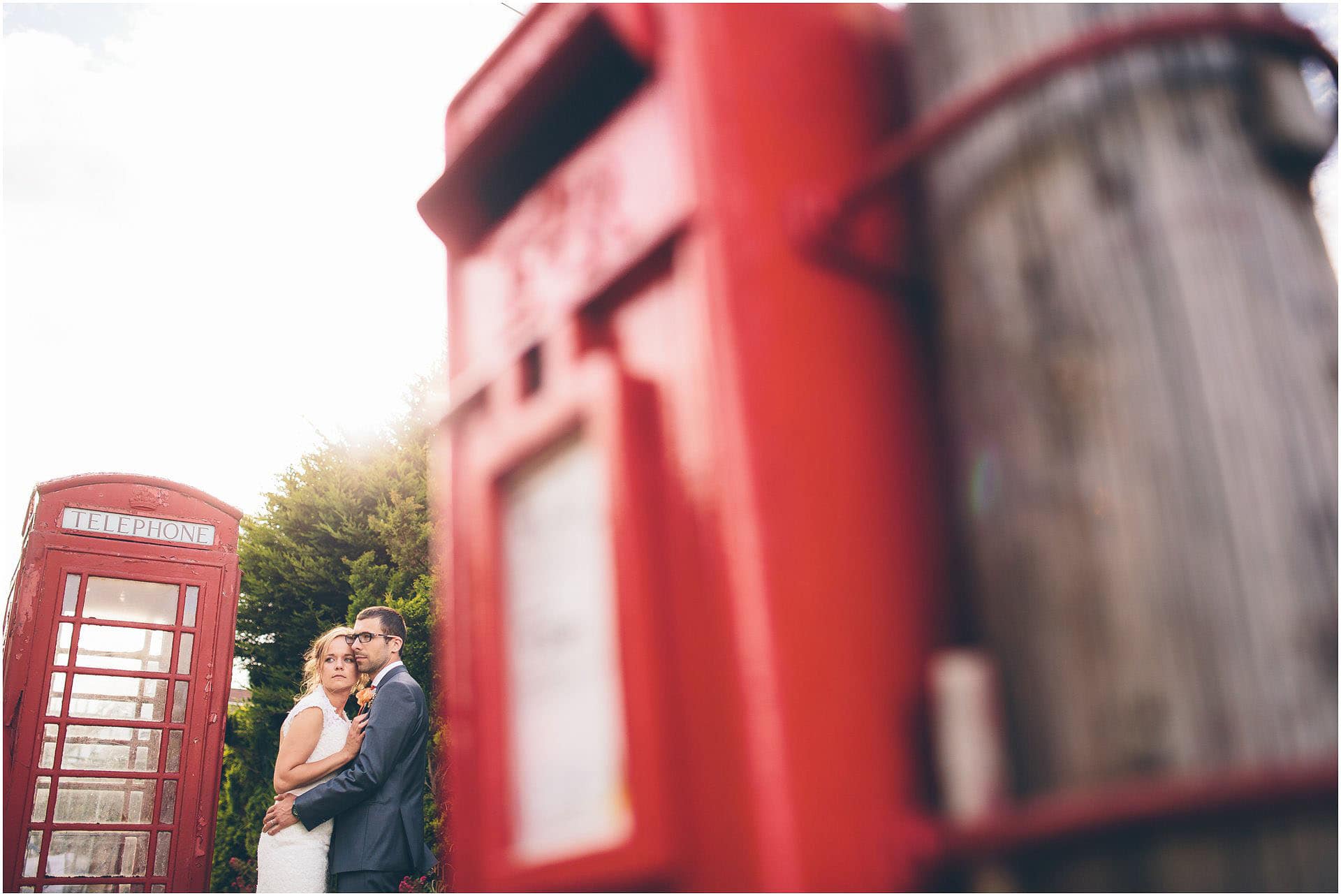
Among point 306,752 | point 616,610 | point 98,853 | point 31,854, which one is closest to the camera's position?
point 616,610

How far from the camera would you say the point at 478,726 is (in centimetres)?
123

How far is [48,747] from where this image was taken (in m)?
6.03

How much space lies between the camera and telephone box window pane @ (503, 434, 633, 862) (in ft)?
3.43

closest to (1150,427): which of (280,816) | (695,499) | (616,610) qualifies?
(695,499)

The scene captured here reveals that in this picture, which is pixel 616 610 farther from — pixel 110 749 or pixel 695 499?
pixel 110 749

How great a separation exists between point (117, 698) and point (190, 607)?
682 millimetres

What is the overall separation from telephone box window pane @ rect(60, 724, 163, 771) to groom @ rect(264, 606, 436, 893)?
3709mm

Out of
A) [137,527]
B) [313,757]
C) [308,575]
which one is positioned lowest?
[313,757]

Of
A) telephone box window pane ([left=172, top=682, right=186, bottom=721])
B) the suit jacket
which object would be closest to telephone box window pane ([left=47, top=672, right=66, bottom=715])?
telephone box window pane ([left=172, top=682, right=186, bottom=721])

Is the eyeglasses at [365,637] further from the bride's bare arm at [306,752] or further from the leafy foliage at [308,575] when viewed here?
the leafy foliage at [308,575]

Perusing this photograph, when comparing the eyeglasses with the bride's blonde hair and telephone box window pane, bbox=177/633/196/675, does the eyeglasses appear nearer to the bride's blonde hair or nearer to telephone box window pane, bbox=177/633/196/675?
the bride's blonde hair

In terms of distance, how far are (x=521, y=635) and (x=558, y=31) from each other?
784 millimetres

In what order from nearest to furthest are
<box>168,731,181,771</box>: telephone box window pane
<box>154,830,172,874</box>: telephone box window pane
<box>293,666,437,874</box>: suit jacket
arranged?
1. <box>293,666,437,874</box>: suit jacket
2. <box>154,830,172,874</box>: telephone box window pane
3. <box>168,731,181,771</box>: telephone box window pane

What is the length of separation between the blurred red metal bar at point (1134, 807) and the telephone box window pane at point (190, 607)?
260 inches
